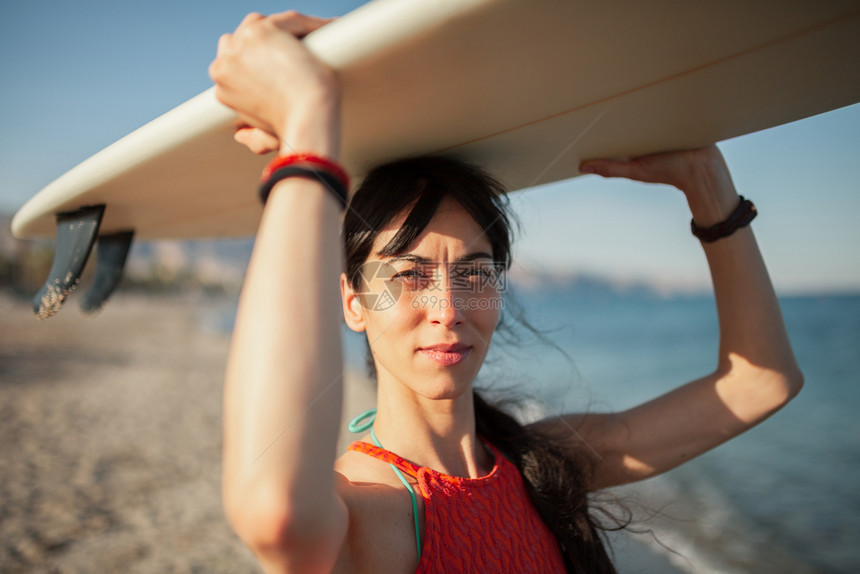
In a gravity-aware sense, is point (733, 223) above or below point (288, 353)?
above

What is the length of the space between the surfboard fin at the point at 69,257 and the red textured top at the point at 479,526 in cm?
94

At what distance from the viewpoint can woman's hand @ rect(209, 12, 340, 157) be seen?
Answer: 809 millimetres

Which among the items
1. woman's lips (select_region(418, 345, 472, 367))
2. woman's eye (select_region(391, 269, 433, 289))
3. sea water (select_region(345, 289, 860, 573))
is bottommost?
sea water (select_region(345, 289, 860, 573))

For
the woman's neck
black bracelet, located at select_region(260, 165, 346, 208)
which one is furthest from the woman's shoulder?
black bracelet, located at select_region(260, 165, 346, 208)

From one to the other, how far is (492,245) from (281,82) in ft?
2.75

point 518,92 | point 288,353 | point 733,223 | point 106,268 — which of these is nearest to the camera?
point 288,353

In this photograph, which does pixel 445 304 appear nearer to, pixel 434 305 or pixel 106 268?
pixel 434 305

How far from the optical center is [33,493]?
579cm

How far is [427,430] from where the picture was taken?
1.42 meters

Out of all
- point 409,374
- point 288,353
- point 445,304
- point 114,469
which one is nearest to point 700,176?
point 445,304

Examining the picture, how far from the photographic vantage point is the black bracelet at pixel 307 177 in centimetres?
76

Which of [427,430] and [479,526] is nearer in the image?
[479,526]

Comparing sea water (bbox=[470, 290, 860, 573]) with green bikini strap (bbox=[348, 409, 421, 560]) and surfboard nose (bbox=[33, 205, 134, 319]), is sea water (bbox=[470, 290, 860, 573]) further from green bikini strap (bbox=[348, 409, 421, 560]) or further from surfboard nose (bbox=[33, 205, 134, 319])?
surfboard nose (bbox=[33, 205, 134, 319])

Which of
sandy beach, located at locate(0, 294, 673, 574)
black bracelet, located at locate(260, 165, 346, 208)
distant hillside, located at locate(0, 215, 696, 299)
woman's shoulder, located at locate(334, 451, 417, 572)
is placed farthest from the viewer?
distant hillside, located at locate(0, 215, 696, 299)
